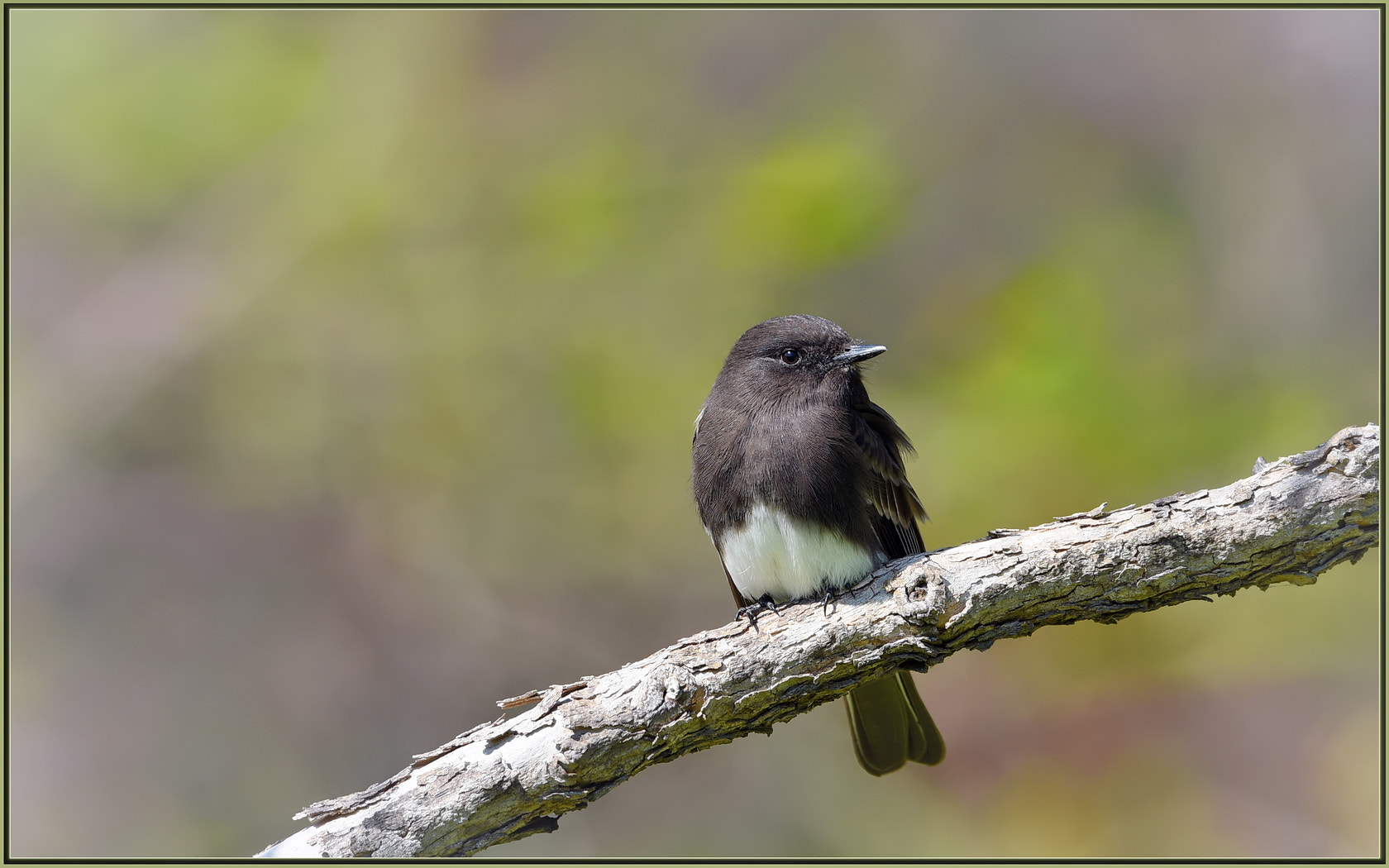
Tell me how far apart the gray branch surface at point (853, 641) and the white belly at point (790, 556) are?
0.37 meters

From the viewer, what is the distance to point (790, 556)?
3.84 metres

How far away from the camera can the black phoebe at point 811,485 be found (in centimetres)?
386

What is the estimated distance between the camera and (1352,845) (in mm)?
4852

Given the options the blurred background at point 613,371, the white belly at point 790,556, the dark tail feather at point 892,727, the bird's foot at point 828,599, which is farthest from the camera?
the blurred background at point 613,371

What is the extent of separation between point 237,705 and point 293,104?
4177 millimetres

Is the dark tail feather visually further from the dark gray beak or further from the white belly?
the dark gray beak

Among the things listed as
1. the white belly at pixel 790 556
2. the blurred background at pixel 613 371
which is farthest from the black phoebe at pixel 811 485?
the blurred background at pixel 613 371

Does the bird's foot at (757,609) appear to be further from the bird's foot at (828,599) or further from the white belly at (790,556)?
the bird's foot at (828,599)

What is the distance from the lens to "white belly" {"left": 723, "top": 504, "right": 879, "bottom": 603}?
378 centimetres

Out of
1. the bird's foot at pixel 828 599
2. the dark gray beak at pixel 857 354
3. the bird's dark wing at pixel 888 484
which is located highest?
the dark gray beak at pixel 857 354

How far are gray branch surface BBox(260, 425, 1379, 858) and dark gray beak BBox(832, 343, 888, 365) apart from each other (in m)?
1.14

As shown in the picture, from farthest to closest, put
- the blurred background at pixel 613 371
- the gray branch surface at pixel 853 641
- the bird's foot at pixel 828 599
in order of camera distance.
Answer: the blurred background at pixel 613 371 < the bird's foot at pixel 828 599 < the gray branch surface at pixel 853 641

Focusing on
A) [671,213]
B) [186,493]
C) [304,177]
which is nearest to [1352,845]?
[671,213]

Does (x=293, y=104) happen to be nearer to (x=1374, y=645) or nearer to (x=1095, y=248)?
(x=1095, y=248)
